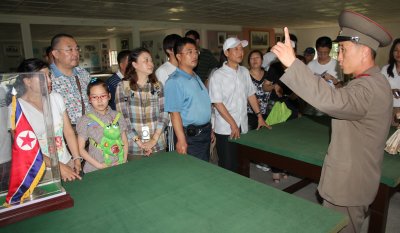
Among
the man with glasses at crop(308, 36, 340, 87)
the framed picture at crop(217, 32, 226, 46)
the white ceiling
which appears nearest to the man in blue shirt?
the man with glasses at crop(308, 36, 340, 87)

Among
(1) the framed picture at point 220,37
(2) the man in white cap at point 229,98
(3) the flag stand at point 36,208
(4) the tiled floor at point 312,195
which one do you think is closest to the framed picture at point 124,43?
(1) the framed picture at point 220,37

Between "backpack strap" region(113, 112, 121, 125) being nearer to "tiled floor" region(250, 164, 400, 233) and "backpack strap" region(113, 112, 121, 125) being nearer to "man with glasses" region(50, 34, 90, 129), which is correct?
"man with glasses" region(50, 34, 90, 129)

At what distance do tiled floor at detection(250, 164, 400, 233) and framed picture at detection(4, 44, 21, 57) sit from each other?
706cm

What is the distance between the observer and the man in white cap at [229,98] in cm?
257

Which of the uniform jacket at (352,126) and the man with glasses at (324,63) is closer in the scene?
the uniform jacket at (352,126)

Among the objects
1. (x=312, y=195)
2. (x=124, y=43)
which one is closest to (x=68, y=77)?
(x=312, y=195)

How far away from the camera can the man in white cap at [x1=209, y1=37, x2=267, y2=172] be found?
8.42 ft

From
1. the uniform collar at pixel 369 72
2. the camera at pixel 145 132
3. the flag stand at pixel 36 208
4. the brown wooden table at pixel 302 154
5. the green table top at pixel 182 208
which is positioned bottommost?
the brown wooden table at pixel 302 154

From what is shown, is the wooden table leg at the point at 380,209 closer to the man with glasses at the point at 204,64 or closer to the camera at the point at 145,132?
the camera at the point at 145,132

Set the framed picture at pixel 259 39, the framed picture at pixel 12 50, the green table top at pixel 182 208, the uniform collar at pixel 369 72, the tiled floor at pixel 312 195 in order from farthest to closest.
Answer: the framed picture at pixel 259 39, the framed picture at pixel 12 50, the tiled floor at pixel 312 195, the uniform collar at pixel 369 72, the green table top at pixel 182 208

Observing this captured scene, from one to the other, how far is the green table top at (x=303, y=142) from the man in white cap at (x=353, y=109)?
0.85 ft

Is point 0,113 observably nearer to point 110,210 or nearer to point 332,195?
point 110,210

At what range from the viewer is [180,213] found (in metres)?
1.12

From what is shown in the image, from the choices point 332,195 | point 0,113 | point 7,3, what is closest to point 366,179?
point 332,195
